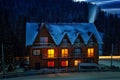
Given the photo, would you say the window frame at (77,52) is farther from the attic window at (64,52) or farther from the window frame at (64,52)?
the attic window at (64,52)

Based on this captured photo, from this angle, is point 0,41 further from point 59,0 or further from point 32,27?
point 59,0

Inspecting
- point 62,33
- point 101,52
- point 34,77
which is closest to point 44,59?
point 62,33

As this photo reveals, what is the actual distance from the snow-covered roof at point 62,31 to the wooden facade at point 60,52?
1.91ft

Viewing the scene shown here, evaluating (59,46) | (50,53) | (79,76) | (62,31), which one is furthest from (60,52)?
(79,76)

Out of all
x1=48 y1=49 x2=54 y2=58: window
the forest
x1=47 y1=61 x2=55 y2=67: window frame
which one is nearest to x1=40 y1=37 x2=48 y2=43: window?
x1=48 y1=49 x2=54 y2=58: window

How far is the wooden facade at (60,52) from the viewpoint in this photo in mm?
58406

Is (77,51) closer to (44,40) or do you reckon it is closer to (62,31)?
(62,31)

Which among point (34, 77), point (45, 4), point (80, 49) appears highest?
point (45, 4)

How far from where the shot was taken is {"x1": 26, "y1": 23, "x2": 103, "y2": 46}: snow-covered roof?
5897 cm

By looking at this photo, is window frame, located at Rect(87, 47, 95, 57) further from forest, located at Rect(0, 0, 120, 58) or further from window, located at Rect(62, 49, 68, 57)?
forest, located at Rect(0, 0, 120, 58)

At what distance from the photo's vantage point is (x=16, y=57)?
66.5 meters

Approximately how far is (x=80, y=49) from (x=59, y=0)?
10345cm

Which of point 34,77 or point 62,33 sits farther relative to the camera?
point 62,33

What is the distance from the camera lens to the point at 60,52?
2340 inches
